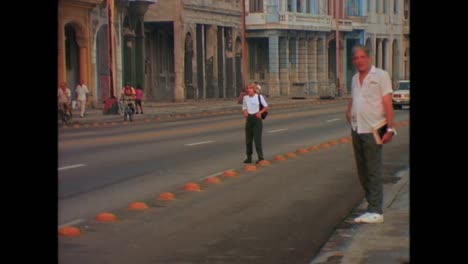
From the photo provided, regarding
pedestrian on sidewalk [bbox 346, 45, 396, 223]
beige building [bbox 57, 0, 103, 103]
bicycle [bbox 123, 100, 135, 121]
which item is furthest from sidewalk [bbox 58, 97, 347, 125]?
pedestrian on sidewalk [bbox 346, 45, 396, 223]

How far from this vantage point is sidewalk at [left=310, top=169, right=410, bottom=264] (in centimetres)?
779

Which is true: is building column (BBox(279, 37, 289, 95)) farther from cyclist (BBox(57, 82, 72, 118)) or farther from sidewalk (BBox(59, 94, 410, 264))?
sidewalk (BBox(59, 94, 410, 264))

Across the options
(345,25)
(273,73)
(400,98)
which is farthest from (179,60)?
(345,25)

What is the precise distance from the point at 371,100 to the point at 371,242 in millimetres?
1598

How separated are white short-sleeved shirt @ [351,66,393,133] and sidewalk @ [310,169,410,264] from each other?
Answer: 1011 mm

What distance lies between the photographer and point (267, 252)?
332 inches

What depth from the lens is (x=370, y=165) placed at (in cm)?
959

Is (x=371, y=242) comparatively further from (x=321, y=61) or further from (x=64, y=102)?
(x=321, y=61)

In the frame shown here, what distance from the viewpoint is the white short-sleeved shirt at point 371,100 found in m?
9.43

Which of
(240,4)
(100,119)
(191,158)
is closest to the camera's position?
(191,158)

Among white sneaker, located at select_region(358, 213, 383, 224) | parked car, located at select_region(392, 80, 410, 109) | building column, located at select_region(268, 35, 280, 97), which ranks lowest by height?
white sneaker, located at select_region(358, 213, 383, 224)
